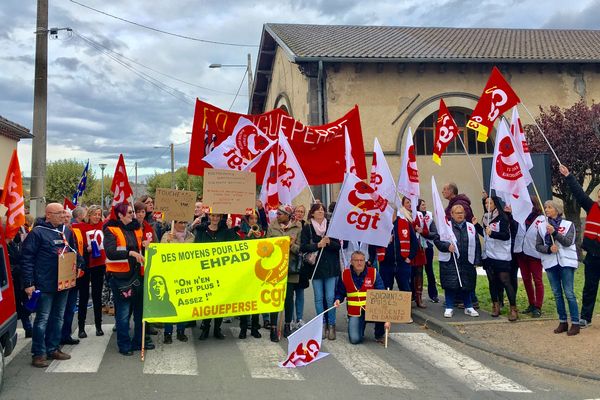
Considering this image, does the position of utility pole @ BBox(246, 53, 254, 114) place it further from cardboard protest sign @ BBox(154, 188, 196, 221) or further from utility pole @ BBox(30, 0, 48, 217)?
cardboard protest sign @ BBox(154, 188, 196, 221)

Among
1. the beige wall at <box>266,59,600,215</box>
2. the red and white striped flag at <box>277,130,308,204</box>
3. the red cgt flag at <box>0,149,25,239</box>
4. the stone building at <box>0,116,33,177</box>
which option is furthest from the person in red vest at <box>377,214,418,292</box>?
the stone building at <box>0,116,33,177</box>

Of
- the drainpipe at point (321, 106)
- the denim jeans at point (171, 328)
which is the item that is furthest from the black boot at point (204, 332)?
the drainpipe at point (321, 106)

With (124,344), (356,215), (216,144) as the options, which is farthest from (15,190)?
(356,215)

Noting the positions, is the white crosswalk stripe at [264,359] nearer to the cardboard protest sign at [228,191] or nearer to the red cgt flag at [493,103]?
the cardboard protest sign at [228,191]

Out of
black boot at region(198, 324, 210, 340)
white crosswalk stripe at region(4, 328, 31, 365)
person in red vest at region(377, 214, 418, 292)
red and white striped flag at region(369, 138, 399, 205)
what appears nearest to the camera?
white crosswalk stripe at region(4, 328, 31, 365)

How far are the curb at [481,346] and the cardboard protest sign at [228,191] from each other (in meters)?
3.19

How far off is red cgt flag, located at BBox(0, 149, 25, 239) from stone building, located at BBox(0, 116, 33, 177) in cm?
1803

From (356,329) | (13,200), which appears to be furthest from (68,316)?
(356,329)

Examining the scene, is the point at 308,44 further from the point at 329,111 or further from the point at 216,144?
the point at 216,144

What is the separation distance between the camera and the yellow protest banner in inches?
250

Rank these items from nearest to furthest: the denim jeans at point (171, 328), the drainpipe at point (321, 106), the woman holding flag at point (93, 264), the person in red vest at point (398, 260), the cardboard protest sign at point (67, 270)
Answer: the cardboard protest sign at point (67, 270) < the denim jeans at point (171, 328) < the woman holding flag at point (93, 264) < the person in red vest at point (398, 260) < the drainpipe at point (321, 106)

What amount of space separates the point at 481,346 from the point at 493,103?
378cm

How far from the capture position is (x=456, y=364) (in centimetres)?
607

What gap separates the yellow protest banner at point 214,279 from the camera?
20.8ft
